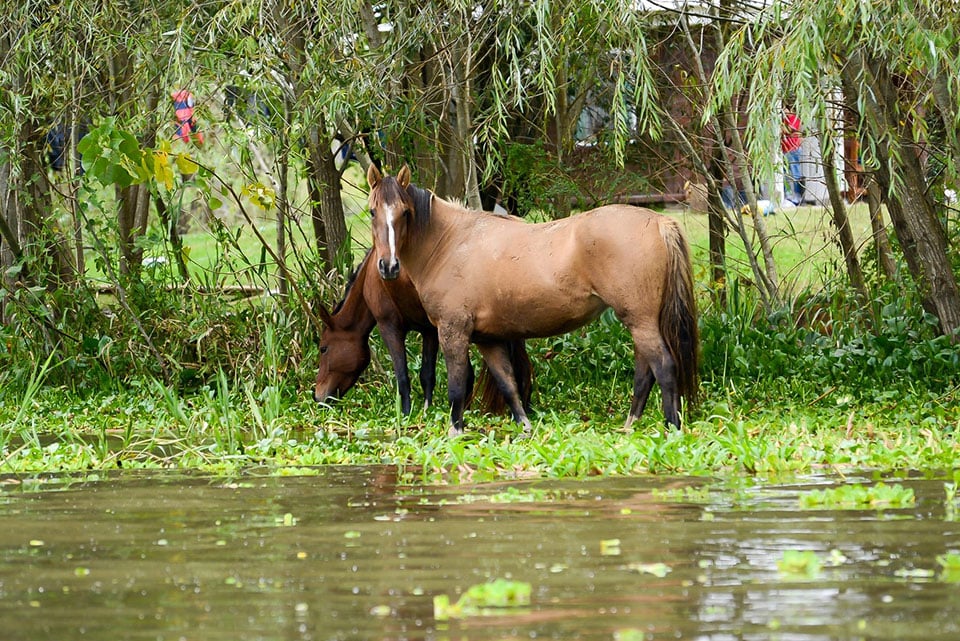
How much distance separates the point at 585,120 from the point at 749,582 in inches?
Answer: 474

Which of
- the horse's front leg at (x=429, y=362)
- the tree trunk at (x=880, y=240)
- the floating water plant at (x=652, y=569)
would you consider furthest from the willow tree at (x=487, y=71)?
the floating water plant at (x=652, y=569)

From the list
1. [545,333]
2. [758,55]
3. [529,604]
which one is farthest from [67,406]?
[529,604]

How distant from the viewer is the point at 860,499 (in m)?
5.14

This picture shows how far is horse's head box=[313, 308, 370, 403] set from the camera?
10.7 m

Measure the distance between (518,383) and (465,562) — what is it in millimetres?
5559

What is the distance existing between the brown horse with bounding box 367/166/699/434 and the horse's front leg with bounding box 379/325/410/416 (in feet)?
3.30

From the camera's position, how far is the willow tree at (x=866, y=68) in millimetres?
7352

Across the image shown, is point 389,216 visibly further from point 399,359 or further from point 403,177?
point 399,359

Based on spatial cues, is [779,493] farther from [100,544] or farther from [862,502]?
[100,544]

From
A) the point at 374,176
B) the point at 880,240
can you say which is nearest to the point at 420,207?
the point at 374,176

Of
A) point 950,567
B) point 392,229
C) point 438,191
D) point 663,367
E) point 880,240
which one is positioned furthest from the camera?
point 438,191

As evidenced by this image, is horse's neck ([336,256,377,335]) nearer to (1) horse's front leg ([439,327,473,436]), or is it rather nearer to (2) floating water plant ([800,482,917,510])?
(1) horse's front leg ([439,327,473,436])

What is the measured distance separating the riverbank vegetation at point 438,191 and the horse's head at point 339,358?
0.23 meters

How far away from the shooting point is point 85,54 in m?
11.6
